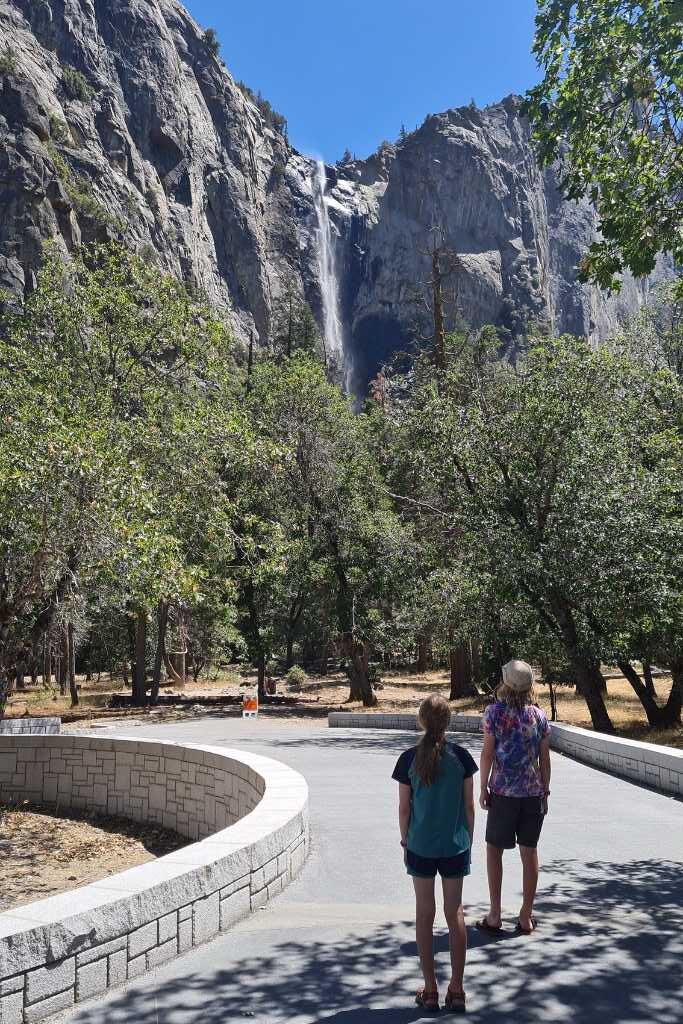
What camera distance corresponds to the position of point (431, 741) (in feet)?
13.8

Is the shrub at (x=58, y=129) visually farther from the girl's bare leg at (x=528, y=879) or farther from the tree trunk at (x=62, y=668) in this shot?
the girl's bare leg at (x=528, y=879)

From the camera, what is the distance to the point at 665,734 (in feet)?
61.7

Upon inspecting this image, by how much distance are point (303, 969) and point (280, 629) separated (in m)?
42.9

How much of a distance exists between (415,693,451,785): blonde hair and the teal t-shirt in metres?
0.03

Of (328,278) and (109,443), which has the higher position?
(328,278)

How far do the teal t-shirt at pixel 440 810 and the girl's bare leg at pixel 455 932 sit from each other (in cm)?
19

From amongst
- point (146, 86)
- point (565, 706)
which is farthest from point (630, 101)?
point (146, 86)

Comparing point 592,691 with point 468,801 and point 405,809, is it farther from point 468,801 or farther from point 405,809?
point 405,809

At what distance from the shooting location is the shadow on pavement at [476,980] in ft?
13.2

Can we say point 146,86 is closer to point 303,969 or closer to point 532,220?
point 532,220

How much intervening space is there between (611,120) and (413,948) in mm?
8095

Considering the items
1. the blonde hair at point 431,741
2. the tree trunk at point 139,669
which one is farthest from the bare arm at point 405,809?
the tree trunk at point 139,669

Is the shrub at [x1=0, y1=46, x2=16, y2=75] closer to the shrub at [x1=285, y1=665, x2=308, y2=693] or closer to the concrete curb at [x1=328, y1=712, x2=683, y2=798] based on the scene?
the shrub at [x1=285, y1=665, x2=308, y2=693]

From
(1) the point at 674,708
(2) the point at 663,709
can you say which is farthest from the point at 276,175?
(1) the point at 674,708
